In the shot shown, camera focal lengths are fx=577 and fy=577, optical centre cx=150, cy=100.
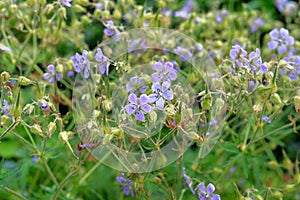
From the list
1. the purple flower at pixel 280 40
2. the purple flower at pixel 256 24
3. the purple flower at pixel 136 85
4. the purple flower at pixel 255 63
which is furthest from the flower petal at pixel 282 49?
the purple flower at pixel 136 85

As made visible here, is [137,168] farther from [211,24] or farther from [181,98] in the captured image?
[211,24]

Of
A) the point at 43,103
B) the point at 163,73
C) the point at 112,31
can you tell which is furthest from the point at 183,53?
the point at 43,103

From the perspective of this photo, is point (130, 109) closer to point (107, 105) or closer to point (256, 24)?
point (107, 105)

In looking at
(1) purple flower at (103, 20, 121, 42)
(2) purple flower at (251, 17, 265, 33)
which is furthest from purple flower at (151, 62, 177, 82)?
(2) purple flower at (251, 17, 265, 33)

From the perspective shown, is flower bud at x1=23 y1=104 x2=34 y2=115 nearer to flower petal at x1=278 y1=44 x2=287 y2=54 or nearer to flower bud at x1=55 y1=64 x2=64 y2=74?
flower bud at x1=55 y1=64 x2=64 y2=74

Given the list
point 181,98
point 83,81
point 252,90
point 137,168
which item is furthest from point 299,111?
point 83,81
